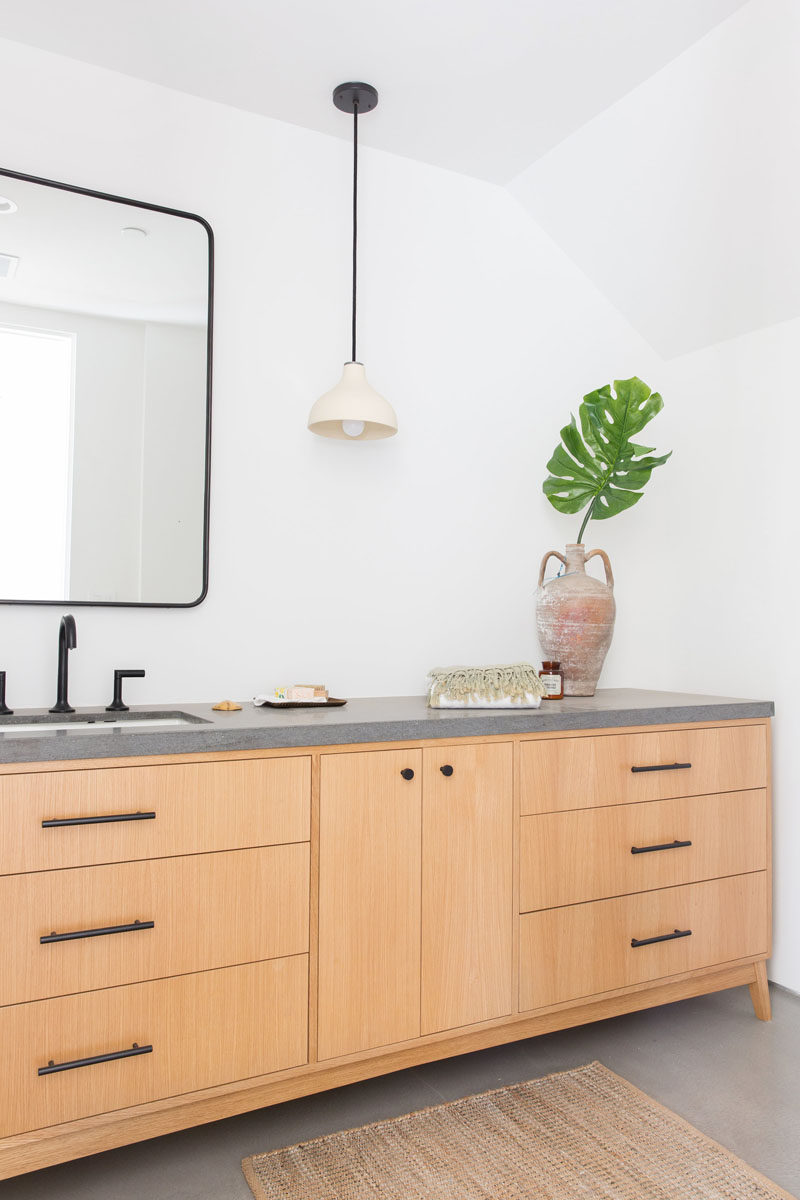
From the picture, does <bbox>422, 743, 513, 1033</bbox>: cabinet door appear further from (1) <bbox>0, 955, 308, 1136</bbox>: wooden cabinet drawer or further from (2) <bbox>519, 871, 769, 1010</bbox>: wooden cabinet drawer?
(1) <bbox>0, 955, 308, 1136</bbox>: wooden cabinet drawer

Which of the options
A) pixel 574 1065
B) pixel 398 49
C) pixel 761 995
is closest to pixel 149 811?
pixel 574 1065

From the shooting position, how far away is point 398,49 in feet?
6.70

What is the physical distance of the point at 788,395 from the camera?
96.0 inches

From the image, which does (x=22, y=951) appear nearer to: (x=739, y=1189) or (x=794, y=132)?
(x=739, y=1189)

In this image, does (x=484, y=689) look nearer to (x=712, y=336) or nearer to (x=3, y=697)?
(x=3, y=697)

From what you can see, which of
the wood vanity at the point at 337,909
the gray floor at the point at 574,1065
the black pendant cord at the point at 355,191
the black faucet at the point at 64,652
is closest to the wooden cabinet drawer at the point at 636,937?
the wood vanity at the point at 337,909

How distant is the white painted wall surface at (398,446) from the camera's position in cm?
209

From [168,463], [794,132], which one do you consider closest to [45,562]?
[168,463]

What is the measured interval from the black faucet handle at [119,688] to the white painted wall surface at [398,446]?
9 centimetres

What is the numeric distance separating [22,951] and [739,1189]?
4.39 feet

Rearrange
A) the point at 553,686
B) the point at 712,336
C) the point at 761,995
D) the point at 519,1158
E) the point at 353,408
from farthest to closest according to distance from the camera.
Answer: the point at 712,336 < the point at 553,686 < the point at 761,995 < the point at 353,408 < the point at 519,1158

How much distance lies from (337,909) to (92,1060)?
1.62 ft

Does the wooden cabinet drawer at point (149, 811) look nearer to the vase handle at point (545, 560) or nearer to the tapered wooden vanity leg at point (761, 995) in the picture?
the vase handle at point (545, 560)

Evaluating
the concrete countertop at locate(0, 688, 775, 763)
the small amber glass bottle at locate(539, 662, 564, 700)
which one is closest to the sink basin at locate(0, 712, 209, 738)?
the concrete countertop at locate(0, 688, 775, 763)
